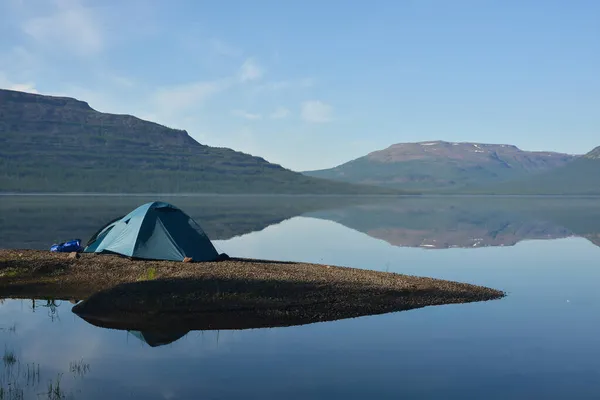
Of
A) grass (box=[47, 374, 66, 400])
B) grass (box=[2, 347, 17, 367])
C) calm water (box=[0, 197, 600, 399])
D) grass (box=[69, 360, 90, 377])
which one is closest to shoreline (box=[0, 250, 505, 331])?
calm water (box=[0, 197, 600, 399])

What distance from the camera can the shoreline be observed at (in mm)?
17141

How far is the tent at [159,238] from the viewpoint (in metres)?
26.1

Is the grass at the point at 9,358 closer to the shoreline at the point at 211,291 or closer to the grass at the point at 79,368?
the grass at the point at 79,368

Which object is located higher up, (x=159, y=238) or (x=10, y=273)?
(x=159, y=238)

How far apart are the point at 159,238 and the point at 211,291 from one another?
26.9 feet

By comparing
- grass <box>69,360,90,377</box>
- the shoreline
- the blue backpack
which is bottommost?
grass <box>69,360,90,377</box>

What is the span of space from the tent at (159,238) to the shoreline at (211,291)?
844 millimetres

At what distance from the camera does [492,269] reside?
106 ft

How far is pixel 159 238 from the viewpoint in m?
26.4

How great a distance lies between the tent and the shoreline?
2.77ft

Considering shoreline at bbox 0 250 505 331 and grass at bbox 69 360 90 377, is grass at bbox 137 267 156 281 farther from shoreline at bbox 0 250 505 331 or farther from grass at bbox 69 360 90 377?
grass at bbox 69 360 90 377

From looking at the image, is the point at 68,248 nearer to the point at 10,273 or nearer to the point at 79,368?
the point at 10,273

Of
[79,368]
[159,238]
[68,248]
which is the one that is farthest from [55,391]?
[68,248]

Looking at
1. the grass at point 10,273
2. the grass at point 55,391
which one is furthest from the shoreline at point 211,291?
the grass at point 55,391
